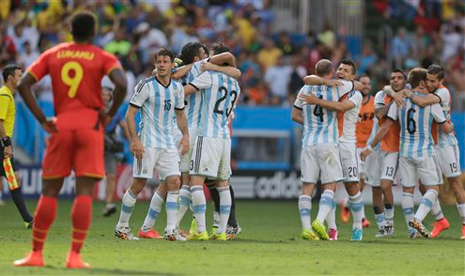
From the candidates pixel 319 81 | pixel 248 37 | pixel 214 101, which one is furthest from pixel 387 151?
pixel 248 37

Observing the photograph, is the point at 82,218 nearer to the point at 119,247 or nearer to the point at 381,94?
the point at 119,247

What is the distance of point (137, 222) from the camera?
729 inches

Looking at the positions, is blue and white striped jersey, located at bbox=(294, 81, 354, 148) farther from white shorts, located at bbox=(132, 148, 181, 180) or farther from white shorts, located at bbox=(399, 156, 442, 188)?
white shorts, located at bbox=(132, 148, 181, 180)

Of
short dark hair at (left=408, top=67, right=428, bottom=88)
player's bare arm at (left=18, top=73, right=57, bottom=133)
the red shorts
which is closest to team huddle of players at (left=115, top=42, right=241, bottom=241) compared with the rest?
short dark hair at (left=408, top=67, right=428, bottom=88)

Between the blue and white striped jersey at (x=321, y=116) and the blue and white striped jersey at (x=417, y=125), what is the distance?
1268 mm

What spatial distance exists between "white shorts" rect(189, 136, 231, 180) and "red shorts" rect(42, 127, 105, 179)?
367cm

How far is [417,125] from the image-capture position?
15844mm

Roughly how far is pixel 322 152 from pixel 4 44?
44.7 ft

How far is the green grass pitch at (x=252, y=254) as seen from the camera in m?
10.6

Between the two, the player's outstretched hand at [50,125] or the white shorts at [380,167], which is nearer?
the player's outstretched hand at [50,125]

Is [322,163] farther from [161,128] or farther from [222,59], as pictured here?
[161,128]

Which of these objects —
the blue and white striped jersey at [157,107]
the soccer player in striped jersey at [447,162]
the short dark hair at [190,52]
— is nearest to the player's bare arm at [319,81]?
the short dark hair at [190,52]

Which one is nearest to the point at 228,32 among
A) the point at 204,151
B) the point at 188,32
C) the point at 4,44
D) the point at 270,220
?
the point at 188,32

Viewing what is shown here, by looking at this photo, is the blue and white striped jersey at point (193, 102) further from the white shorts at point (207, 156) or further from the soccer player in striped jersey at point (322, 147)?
the soccer player in striped jersey at point (322, 147)
